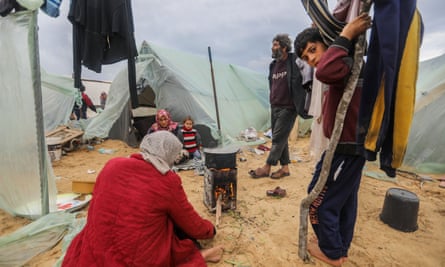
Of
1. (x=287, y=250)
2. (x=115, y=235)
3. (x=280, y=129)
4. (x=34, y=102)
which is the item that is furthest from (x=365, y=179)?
(x=34, y=102)

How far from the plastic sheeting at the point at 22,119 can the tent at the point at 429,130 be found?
5302 millimetres

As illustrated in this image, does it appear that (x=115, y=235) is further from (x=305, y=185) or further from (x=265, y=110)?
(x=265, y=110)

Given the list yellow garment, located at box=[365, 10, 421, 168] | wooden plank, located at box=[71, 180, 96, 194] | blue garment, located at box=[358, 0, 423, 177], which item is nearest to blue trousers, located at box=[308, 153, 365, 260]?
blue garment, located at box=[358, 0, 423, 177]

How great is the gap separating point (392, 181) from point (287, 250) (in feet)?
8.58

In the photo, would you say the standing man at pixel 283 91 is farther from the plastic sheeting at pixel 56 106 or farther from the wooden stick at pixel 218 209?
the plastic sheeting at pixel 56 106

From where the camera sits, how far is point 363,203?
8.31ft

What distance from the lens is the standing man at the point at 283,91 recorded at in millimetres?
2855

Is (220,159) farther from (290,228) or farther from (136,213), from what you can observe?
(136,213)

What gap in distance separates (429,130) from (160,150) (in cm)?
480

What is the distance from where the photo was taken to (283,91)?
2973 mm

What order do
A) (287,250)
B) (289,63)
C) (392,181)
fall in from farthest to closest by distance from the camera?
(392,181), (289,63), (287,250)

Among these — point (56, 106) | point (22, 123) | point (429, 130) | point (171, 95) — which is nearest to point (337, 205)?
point (22, 123)

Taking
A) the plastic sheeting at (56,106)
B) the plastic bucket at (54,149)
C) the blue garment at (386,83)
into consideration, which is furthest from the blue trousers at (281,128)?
the plastic sheeting at (56,106)

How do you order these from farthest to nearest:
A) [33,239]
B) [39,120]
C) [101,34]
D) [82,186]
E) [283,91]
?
[283,91] → [82,186] → [101,34] → [39,120] → [33,239]
